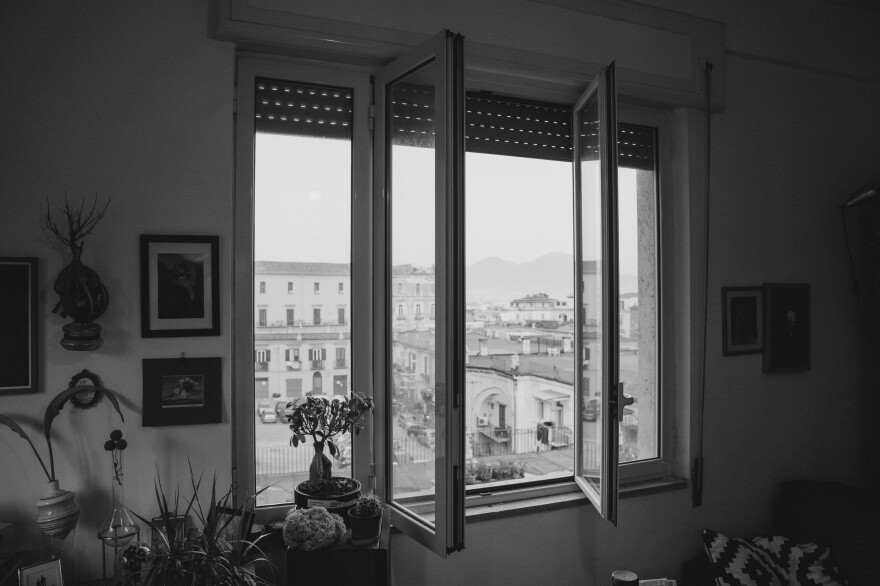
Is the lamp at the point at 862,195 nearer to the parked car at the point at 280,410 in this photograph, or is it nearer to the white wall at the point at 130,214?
the white wall at the point at 130,214

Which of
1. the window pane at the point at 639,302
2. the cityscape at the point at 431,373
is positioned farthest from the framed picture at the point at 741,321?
the cityscape at the point at 431,373

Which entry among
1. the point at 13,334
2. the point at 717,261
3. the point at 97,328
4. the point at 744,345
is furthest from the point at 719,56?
the point at 13,334

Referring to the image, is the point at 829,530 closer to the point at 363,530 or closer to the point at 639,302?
the point at 639,302

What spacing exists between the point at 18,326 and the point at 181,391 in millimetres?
564

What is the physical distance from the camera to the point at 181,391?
2027mm

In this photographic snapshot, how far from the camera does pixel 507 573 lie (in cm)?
247

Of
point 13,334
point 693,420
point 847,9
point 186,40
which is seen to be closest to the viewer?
point 13,334

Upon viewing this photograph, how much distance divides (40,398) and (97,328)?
12.5 inches

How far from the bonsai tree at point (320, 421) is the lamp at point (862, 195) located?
2869 mm

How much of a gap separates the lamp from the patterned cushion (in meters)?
1.82

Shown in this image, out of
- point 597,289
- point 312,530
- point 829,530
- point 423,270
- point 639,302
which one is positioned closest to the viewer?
point 312,530

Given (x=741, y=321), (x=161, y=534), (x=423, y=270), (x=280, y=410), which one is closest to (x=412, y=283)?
(x=423, y=270)

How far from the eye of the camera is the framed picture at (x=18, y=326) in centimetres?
185

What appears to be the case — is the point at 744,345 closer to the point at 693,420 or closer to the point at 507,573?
the point at 693,420
